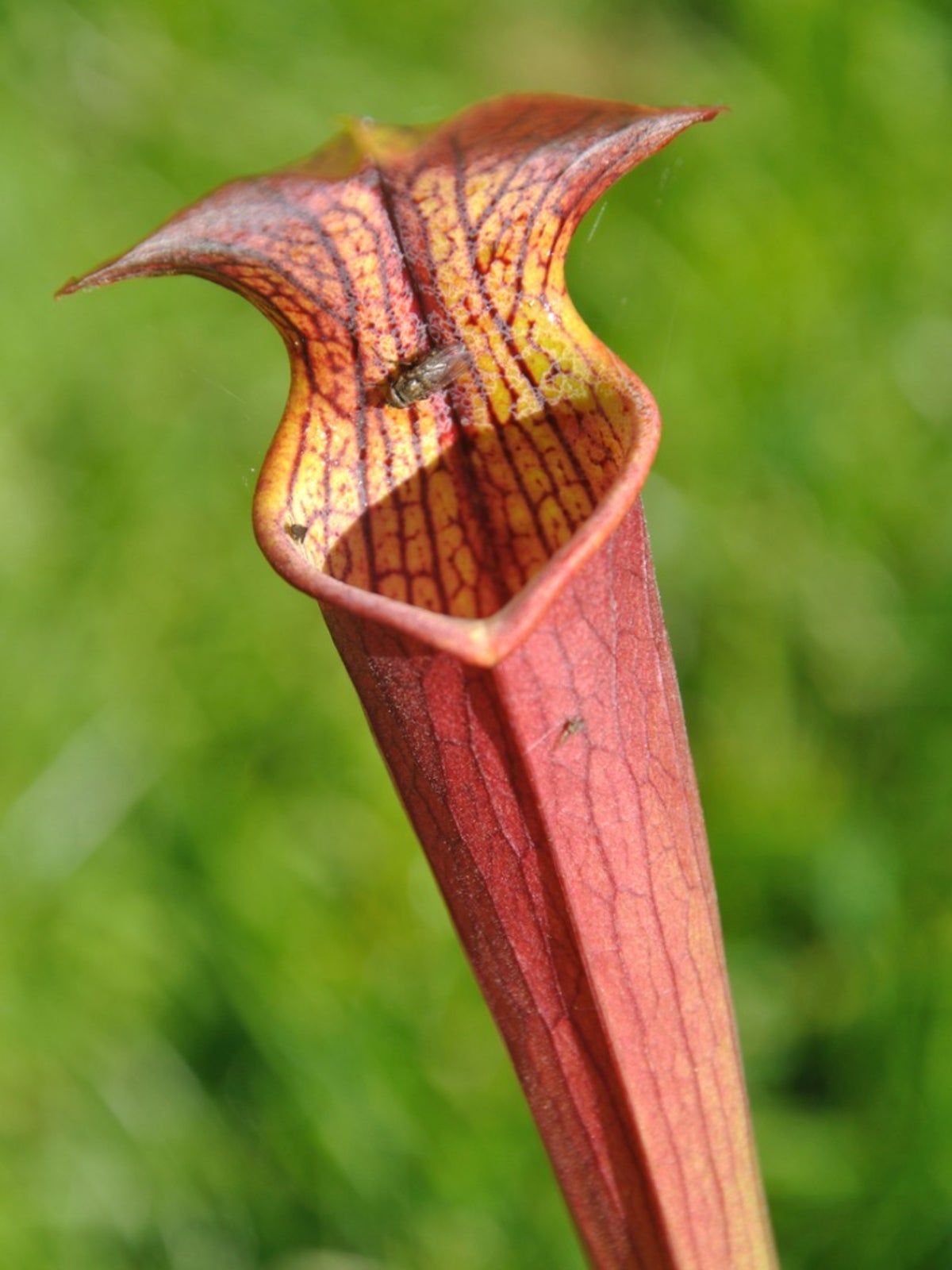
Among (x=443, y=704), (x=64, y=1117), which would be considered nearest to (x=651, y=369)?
(x=64, y=1117)

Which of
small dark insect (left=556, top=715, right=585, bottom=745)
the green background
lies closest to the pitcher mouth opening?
small dark insect (left=556, top=715, right=585, bottom=745)

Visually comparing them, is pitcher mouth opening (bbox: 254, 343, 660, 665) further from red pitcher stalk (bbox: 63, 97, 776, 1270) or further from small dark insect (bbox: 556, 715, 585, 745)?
small dark insect (bbox: 556, 715, 585, 745)

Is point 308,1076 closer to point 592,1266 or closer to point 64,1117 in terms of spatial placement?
point 64,1117

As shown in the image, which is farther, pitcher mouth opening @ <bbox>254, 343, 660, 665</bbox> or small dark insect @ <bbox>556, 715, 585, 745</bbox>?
pitcher mouth opening @ <bbox>254, 343, 660, 665</bbox>

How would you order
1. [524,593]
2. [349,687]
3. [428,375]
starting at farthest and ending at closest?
[349,687] → [428,375] → [524,593]

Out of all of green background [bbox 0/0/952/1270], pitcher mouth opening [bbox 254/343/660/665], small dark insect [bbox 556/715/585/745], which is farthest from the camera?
green background [bbox 0/0/952/1270]

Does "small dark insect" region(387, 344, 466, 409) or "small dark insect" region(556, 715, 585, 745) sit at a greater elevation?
"small dark insect" region(387, 344, 466, 409)

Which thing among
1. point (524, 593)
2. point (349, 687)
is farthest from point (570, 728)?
point (349, 687)

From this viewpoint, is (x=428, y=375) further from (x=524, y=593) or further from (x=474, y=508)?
(x=524, y=593)
